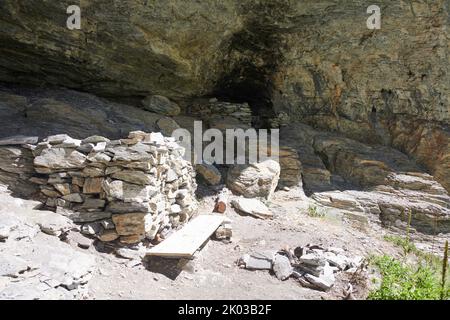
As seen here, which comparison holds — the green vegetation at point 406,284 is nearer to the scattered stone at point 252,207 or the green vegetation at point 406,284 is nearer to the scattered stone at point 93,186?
the scattered stone at point 252,207

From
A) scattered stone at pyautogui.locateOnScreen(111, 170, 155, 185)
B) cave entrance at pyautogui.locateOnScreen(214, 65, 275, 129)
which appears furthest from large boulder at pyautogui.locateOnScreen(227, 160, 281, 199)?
scattered stone at pyautogui.locateOnScreen(111, 170, 155, 185)

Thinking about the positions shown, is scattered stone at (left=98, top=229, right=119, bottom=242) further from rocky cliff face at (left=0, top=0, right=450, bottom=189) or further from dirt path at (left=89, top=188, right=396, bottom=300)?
rocky cliff face at (left=0, top=0, right=450, bottom=189)

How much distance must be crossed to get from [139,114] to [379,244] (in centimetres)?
615

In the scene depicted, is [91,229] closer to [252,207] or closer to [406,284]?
[252,207]

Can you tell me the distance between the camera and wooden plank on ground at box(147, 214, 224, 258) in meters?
4.85

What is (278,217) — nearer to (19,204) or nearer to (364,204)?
(364,204)

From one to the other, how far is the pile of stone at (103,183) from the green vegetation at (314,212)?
4.24m

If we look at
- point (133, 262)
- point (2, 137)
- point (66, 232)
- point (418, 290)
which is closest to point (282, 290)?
point (418, 290)

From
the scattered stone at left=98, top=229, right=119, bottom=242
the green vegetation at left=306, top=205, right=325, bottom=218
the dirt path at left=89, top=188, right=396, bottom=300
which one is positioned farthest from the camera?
the green vegetation at left=306, top=205, right=325, bottom=218

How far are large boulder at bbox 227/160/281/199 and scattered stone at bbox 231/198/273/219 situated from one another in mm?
355

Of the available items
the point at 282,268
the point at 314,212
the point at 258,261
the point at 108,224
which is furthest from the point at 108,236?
the point at 314,212

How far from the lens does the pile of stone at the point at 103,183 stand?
5051 millimetres

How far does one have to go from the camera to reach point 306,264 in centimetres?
518

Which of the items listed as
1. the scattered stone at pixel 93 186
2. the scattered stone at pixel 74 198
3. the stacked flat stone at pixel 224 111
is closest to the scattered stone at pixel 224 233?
the scattered stone at pixel 93 186
